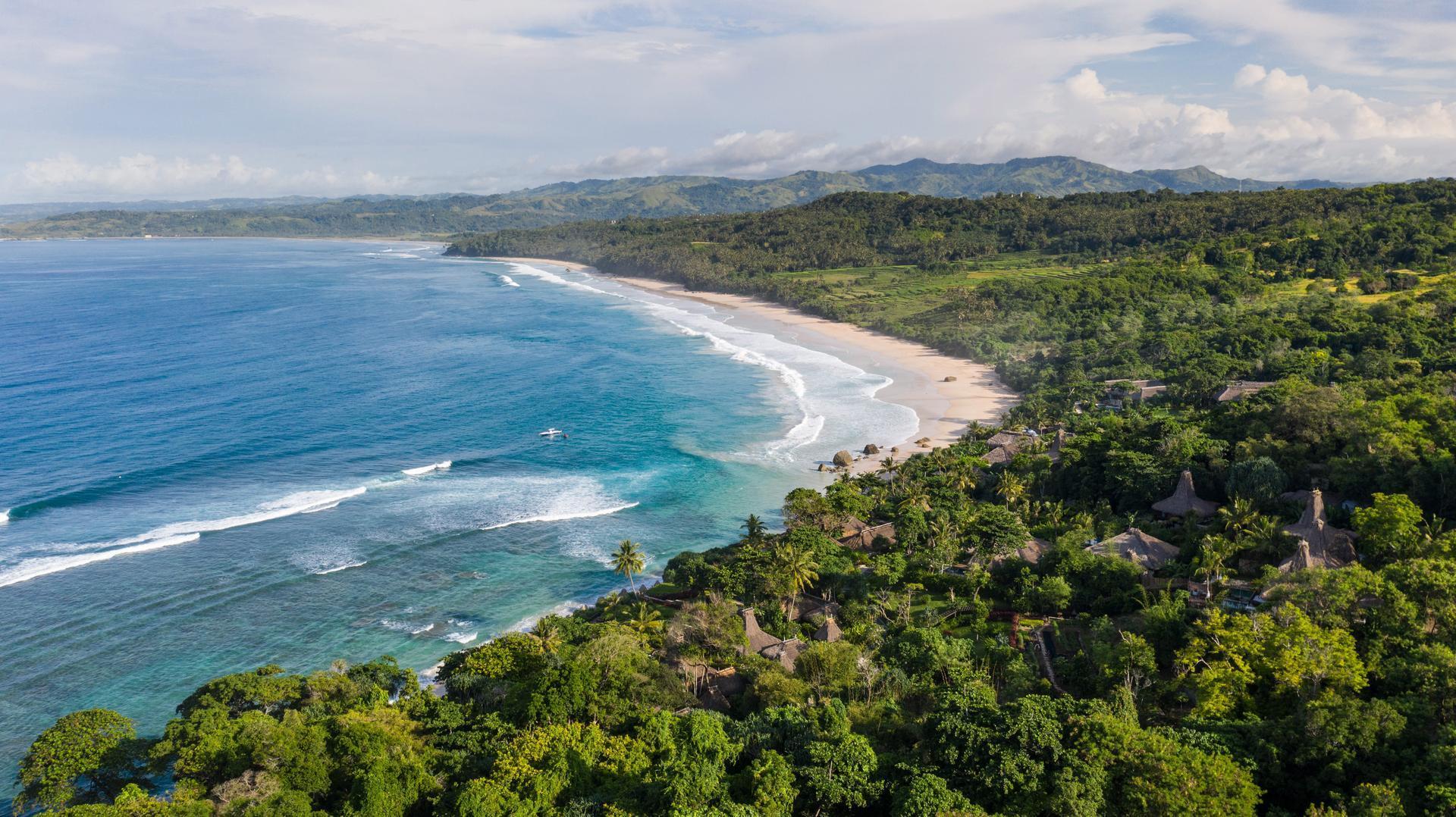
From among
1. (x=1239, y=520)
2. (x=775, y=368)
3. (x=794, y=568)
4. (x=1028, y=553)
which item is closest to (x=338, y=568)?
(x=794, y=568)

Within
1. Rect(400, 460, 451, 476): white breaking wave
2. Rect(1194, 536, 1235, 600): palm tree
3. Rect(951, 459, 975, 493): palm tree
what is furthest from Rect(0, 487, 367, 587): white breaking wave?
Rect(1194, 536, 1235, 600): palm tree

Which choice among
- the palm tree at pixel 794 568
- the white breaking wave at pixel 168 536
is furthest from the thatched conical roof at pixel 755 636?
the white breaking wave at pixel 168 536

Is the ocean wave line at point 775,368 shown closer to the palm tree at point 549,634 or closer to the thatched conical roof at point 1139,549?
the thatched conical roof at point 1139,549

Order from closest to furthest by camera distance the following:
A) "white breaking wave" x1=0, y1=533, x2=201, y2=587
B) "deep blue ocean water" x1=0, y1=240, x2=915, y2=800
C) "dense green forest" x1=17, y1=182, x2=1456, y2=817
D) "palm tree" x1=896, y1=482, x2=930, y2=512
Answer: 1. "dense green forest" x1=17, y1=182, x2=1456, y2=817
2. "deep blue ocean water" x1=0, y1=240, x2=915, y2=800
3. "white breaking wave" x1=0, y1=533, x2=201, y2=587
4. "palm tree" x1=896, y1=482, x2=930, y2=512

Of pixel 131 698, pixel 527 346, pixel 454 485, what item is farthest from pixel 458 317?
pixel 131 698

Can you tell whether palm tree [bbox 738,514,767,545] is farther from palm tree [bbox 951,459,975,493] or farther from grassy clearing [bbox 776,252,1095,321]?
grassy clearing [bbox 776,252,1095,321]

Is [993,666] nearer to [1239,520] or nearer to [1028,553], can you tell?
[1028,553]

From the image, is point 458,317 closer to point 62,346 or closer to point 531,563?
point 62,346

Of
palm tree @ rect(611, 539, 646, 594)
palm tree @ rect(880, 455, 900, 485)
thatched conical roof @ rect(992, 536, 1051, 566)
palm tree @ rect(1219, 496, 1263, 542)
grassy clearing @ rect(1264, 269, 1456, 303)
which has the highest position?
grassy clearing @ rect(1264, 269, 1456, 303)
